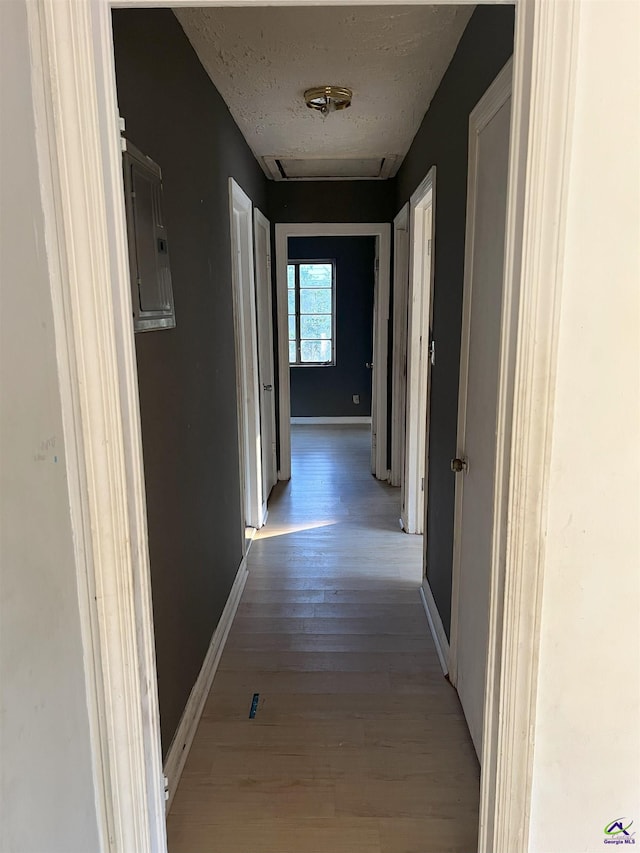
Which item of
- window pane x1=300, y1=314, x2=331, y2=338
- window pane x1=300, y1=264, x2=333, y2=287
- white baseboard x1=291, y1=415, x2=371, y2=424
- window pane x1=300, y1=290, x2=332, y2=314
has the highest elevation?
window pane x1=300, y1=264, x2=333, y2=287

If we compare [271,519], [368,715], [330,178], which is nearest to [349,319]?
[330,178]

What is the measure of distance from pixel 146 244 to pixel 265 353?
293 centimetres

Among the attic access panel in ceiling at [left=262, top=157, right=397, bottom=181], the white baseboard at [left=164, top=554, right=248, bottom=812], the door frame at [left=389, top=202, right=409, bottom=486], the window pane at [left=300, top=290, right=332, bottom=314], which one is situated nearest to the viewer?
the white baseboard at [left=164, top=554, right=248, bottom=812]

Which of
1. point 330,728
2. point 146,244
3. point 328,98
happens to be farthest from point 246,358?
point 330,728

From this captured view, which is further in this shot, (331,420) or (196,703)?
(331,420)

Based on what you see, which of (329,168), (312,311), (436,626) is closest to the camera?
(436,626)

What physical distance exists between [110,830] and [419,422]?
2.92m

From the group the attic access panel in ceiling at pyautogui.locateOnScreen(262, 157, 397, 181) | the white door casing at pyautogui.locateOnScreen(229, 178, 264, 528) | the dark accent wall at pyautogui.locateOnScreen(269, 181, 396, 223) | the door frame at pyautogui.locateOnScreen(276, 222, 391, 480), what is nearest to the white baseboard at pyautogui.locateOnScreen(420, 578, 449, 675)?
the white door casing at pyautogui.locateOnScreen(229, 178, 264, 528)

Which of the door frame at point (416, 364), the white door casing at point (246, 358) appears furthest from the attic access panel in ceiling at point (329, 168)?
the door frame at point (416, 364)

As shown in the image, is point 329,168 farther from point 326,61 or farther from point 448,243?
point 448,243

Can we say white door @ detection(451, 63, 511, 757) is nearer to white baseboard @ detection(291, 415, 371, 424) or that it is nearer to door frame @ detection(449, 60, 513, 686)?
door frame @ detection(449, 60, 513, 686)

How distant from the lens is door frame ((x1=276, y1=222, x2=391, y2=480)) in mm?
4832

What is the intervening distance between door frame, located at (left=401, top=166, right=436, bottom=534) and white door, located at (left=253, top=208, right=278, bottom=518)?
105cm

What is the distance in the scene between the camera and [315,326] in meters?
7.54
